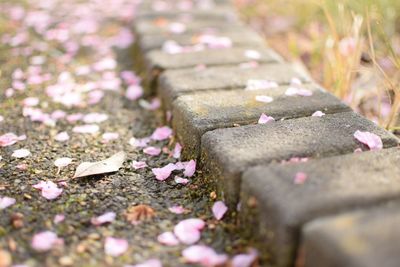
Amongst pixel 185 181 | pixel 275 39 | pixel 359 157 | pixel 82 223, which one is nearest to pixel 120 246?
pixel 82 223

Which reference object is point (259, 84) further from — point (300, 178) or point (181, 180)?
point (300, 178)

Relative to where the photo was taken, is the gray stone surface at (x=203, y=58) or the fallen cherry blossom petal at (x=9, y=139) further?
the gray stone surface at (x=203, y=58)

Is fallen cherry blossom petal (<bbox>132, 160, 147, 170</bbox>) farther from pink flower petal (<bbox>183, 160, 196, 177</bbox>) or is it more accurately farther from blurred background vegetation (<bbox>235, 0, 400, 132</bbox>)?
blurred background vegetation (<bbox>235, 0, 400, 132</bbox>)

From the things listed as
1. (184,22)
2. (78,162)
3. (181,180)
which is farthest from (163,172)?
(184,22)

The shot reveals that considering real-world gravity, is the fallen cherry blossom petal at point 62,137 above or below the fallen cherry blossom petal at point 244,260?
below

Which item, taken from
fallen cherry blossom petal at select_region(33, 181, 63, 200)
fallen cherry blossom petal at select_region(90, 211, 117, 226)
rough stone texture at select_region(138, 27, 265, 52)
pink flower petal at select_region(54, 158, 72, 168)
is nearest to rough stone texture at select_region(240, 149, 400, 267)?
fallen cherry blossom petal at select_region(90, 211, 117, 226)

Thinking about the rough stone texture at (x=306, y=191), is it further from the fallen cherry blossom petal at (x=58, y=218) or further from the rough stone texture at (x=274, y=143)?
the fallen cherry blossom petal at (x=58, y=218)

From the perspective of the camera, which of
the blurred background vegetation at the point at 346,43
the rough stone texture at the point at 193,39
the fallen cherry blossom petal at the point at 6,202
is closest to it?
the fallen cherry blossom petal at the point at 6,202

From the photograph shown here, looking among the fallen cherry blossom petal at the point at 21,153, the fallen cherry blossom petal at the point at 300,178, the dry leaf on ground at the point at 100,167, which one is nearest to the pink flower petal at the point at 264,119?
the fallen cherry blossom petal at the point at 300,178
